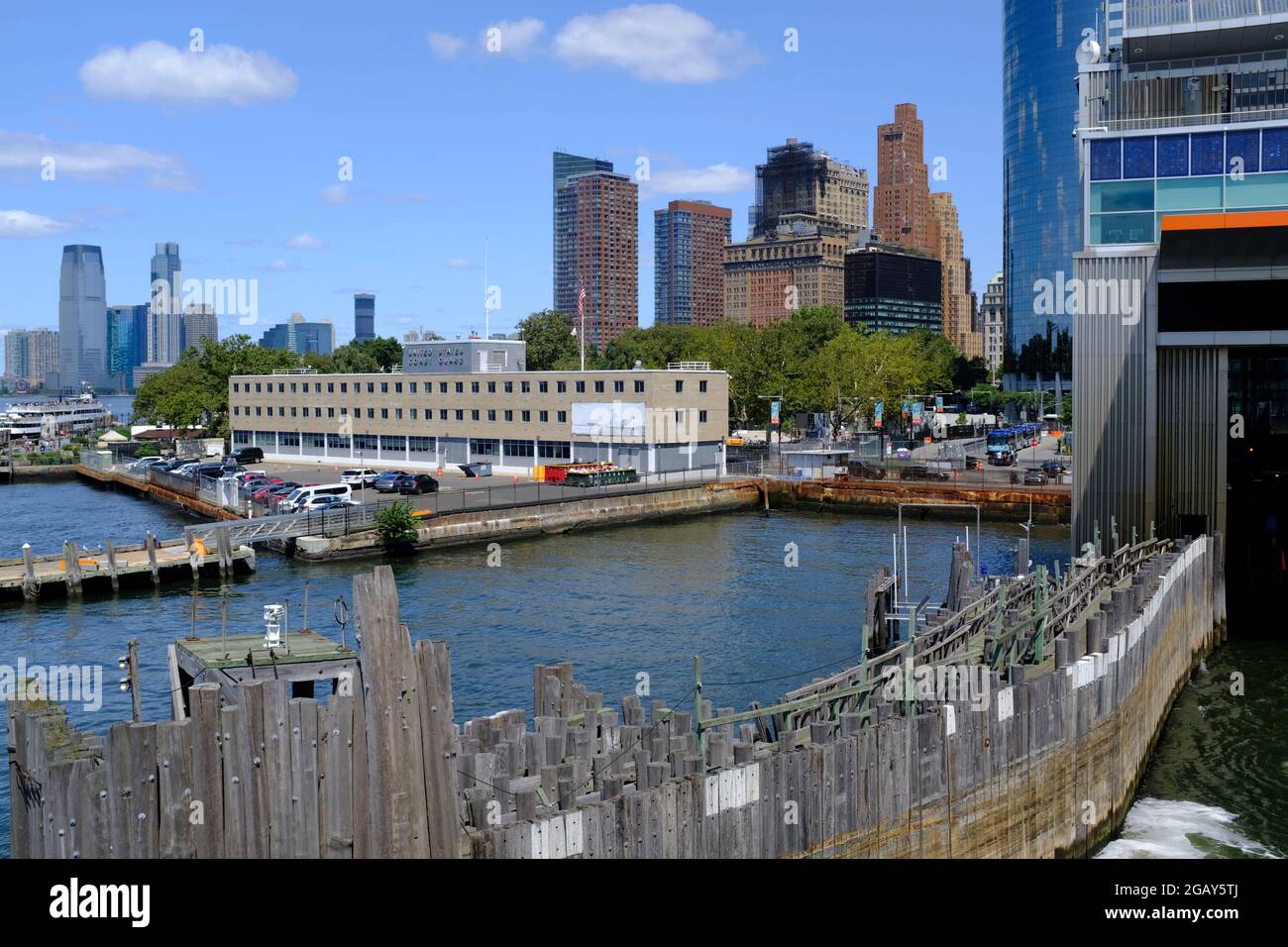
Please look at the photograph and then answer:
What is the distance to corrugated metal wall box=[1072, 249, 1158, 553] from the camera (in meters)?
35.0

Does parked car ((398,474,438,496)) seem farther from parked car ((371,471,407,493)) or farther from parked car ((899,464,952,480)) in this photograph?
parked car ((899,464,952,480))

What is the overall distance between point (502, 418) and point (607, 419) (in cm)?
1017

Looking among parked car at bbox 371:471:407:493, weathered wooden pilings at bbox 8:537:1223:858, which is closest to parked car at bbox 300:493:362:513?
parked car at bbox 371:471:407:493

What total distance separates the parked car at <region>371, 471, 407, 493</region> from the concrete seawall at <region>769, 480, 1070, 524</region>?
2231cm

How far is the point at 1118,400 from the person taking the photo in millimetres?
35406

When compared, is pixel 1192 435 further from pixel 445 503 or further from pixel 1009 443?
pixel 1009 443

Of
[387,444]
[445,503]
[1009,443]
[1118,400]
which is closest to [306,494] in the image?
[445,503]

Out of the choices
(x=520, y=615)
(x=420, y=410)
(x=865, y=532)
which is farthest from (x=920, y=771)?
(x=420, y=410)

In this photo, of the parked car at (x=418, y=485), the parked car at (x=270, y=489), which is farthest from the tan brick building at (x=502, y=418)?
the parked car at (x=270, y=489)

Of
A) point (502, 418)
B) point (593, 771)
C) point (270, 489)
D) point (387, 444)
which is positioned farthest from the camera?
point (387, 444)

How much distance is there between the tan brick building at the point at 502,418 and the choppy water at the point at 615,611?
12.7 m

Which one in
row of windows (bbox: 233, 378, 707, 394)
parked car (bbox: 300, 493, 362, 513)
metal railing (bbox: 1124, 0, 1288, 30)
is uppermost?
metal railing (bbox: 1124, 0, 1288, 30)

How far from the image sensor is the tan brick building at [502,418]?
78062 mm

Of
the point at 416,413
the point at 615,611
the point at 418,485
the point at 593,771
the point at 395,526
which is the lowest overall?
the point at 615,611
